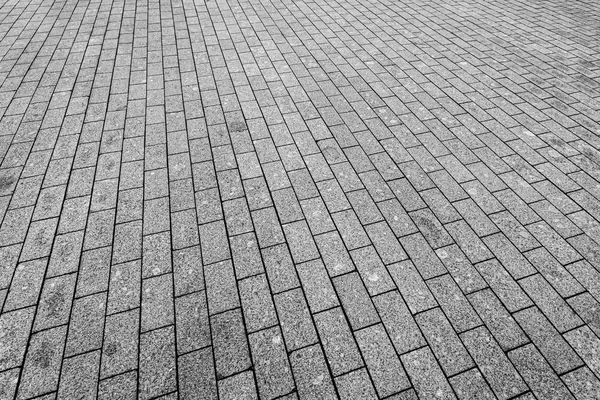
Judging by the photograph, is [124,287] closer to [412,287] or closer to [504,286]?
[412,287]

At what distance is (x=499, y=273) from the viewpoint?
328cm

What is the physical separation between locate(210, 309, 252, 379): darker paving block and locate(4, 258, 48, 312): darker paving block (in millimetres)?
1547

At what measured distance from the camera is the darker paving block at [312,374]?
2.53 m

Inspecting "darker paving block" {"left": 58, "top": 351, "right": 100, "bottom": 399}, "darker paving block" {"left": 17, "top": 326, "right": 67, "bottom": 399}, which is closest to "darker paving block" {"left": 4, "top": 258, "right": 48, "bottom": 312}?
"darker paving block" {"left": 17, "top": 326, "right": 67, "bottom": 399}

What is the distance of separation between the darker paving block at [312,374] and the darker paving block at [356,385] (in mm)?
65

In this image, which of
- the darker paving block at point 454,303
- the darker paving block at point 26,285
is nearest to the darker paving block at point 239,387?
the darker paving block at point 454,303

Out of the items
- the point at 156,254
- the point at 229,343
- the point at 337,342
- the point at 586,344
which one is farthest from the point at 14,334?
the point at 586,344

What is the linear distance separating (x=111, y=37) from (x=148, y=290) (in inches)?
233

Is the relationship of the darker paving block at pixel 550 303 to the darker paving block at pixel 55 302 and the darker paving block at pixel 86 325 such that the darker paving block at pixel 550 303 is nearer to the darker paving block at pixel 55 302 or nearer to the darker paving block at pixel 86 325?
the darker paving block at pixel 86 325

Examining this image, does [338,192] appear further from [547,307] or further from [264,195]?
[547,307]

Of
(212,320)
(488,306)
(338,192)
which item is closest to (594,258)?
(488,306)

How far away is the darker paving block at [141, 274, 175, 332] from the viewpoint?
9.44ft

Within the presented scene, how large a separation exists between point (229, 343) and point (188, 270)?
806mm

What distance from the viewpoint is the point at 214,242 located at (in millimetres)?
3477
